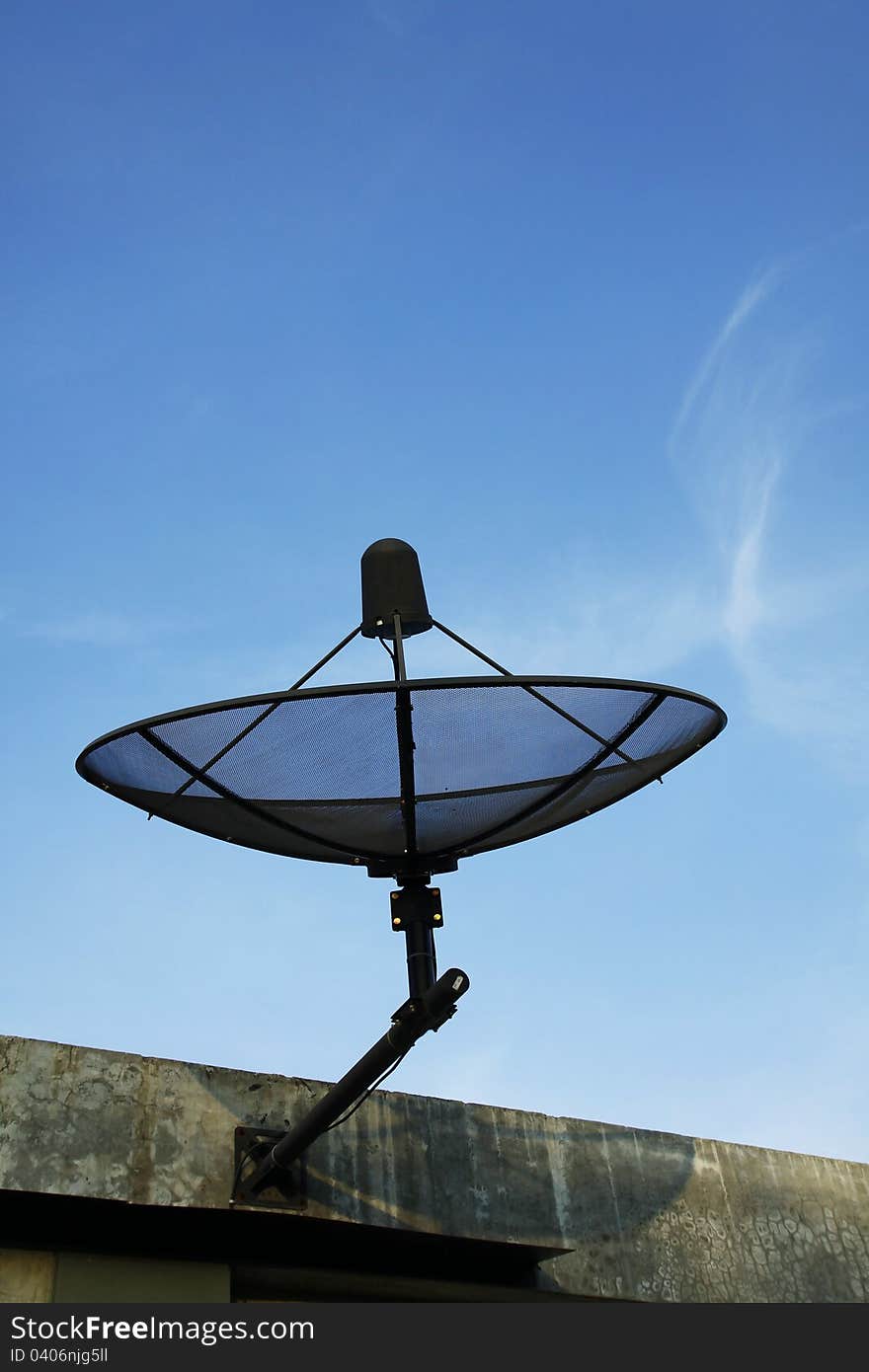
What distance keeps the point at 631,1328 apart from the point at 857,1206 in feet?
13.1

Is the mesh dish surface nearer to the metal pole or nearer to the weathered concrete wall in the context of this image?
the metal pole

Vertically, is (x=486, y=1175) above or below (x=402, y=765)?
below

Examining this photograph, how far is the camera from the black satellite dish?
6.16m

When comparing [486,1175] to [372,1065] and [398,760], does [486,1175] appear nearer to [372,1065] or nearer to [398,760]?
[372,1065]

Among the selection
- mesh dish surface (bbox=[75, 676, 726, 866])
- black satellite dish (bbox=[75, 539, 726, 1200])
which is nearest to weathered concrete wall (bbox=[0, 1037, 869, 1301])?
black satellite dish (bbox=[75, 539, 726, 1200])

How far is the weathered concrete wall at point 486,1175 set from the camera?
7.26m

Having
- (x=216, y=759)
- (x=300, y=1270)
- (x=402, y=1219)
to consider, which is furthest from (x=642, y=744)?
(x=300, y=1270)

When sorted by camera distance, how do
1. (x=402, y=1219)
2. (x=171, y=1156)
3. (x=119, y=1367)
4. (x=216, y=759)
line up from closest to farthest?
(x=119, y=1367), (x=216, y=759), (x=171, y=1156), (x=402, y=1219)

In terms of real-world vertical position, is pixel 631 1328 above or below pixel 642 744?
below

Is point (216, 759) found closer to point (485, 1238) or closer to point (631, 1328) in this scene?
point (631, 1328)

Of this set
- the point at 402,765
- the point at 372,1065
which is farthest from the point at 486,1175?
the point at 402,765

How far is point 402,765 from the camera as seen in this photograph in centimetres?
659

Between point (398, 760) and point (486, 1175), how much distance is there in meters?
2.98

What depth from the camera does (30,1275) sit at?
7180 mm
